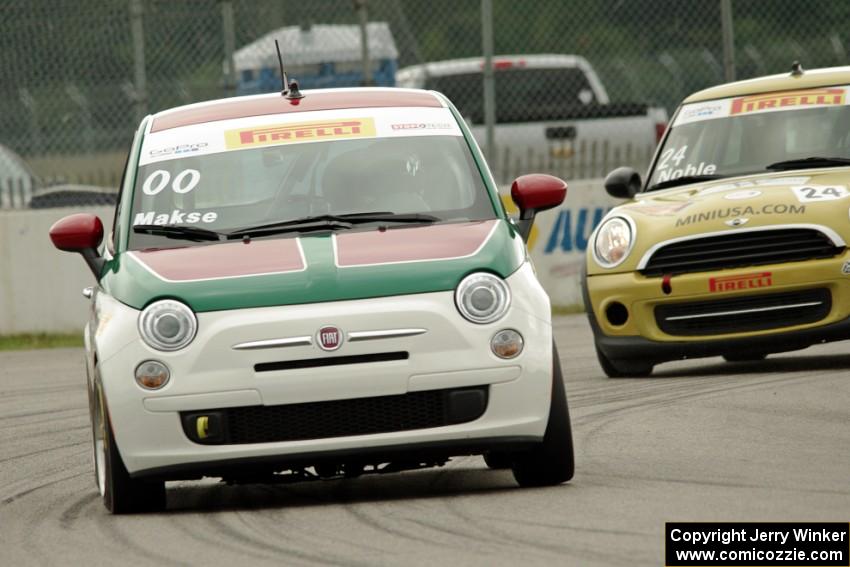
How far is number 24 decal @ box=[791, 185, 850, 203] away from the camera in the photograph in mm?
10977

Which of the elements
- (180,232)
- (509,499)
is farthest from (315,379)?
(180,232)

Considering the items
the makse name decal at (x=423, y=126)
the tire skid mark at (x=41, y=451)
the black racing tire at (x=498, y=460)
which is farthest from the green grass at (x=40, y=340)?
the black racing tire at (x=498, y=460)

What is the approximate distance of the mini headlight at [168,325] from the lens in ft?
22.9

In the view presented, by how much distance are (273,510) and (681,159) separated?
19.0ft

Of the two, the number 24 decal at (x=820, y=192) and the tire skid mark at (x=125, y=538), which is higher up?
the tire skid mark at (x=125, y=538)

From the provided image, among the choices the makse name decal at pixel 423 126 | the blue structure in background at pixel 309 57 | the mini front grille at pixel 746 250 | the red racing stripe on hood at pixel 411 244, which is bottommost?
the blue structure in background at pixel 309 57

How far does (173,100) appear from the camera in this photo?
17.7 metres

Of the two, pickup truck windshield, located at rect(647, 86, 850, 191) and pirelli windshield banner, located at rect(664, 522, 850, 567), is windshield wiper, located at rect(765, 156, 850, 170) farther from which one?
pirelli windshield banner, located at rect(664, 522, 850, 567)

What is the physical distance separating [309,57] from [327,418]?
11.9 meters

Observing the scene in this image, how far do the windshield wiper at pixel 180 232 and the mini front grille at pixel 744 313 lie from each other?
422 cm

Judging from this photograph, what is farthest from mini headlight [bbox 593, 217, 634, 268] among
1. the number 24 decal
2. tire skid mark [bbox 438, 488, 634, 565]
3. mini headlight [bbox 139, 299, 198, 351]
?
tire skid mark [bbox 438, 488, 634, 565]

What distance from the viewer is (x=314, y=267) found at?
7129mm

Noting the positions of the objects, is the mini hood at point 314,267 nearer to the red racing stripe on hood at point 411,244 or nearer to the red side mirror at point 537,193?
the red racing stripe on hood at point 411,244

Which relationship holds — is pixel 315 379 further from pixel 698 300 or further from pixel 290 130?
pixel 698 300
